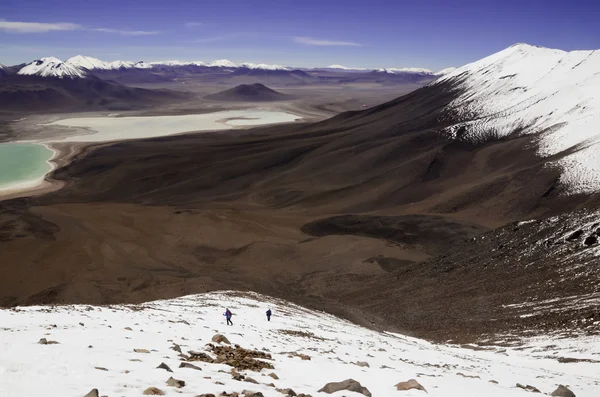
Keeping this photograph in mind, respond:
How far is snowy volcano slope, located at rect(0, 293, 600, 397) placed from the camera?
8102mm

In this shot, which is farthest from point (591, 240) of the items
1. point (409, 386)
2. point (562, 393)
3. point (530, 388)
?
point (409, 386)

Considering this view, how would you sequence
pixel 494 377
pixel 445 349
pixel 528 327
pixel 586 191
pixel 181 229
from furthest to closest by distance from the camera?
1. pixel 181 229
2. pixel 586 191
3. pixel 528 327
4. pixel 445 349
5. pixel 494 377

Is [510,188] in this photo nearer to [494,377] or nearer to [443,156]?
[443,156]

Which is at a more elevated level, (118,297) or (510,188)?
(510,188)

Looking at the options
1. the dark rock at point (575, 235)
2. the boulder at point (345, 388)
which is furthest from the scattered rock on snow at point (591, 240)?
the boulder at point (345, 388)

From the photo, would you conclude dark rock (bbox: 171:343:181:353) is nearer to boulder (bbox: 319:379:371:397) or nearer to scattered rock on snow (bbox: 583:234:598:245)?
boulder (bbox: 319:379:371:397)

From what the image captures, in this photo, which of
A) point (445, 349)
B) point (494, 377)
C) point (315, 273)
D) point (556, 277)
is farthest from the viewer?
point (315, 273)

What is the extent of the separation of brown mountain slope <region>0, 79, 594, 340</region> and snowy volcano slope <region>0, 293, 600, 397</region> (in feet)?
21.8

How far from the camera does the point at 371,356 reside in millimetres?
14820

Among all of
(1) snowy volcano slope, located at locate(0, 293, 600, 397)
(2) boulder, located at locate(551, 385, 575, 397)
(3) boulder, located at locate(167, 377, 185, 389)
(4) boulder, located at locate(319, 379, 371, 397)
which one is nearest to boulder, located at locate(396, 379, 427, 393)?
(1) snowy volcano slope, located at locate(0, 293, 600, 397)

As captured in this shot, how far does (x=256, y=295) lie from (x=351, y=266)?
36.4 feet

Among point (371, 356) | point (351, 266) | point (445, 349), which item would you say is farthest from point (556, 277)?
point (371, 356)

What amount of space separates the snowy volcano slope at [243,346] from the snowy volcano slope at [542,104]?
27634mm

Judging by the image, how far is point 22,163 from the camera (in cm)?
8894
